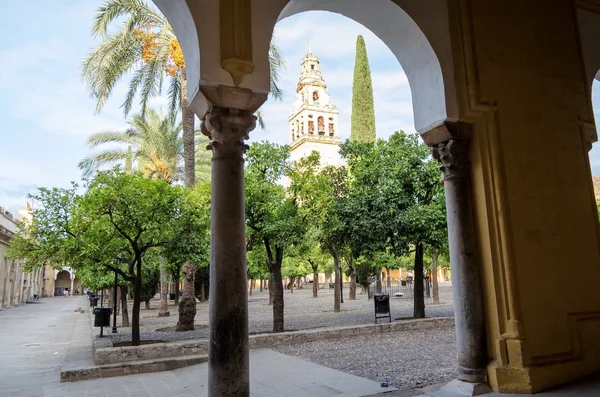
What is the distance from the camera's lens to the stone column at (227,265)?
369 centimetres

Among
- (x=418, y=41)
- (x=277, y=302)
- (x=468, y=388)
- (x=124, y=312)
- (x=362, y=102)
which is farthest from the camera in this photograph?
(x=362, y=102)

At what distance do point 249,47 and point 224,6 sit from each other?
459 mm

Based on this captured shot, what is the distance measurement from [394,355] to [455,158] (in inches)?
198

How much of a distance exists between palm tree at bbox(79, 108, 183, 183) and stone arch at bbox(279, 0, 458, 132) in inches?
614

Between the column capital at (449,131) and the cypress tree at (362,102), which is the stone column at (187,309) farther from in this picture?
the cypress tree at (362,102)

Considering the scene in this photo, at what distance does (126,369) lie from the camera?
781 centimetres

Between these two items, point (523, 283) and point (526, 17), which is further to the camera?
point (526, 17)

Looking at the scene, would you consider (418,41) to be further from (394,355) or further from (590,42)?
(394,355)

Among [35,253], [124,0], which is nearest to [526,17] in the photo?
[35,253]

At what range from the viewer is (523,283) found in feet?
15.2

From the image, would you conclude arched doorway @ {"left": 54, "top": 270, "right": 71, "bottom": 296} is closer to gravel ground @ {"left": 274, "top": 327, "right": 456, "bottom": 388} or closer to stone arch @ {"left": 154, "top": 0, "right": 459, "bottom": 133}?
gravel ground @ {"left": 274, "top": 327, "right": 456, "bottom": 388}

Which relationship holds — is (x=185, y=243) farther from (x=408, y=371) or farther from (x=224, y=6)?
(x=224, y=6)

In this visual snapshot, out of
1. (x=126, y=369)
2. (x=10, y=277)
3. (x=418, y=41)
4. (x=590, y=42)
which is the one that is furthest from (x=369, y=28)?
(x=10, y=277)

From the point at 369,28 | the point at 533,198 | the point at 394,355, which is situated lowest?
the point at 394,355
